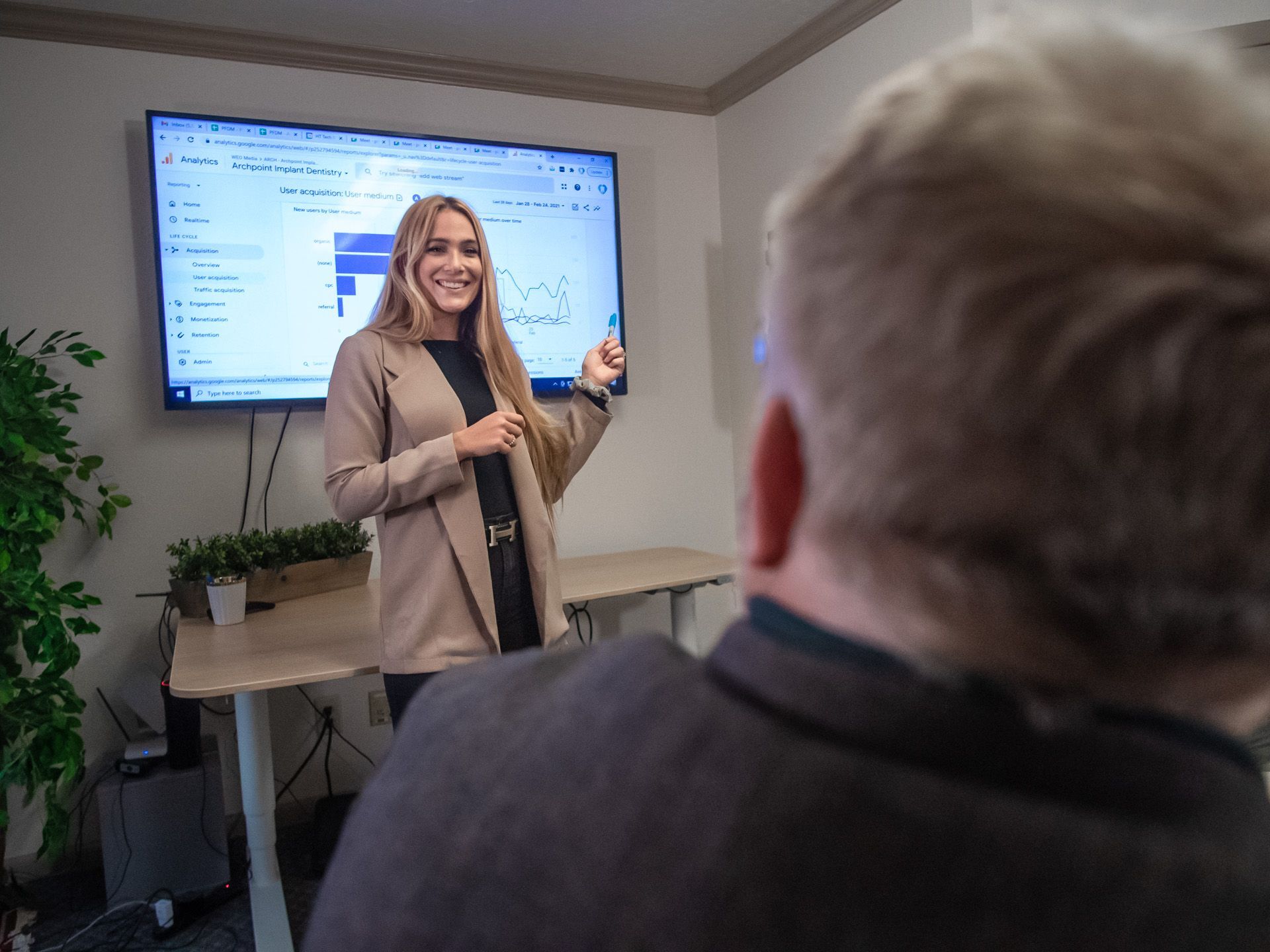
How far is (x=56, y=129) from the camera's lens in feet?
8.14

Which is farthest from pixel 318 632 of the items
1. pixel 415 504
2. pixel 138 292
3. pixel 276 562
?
pixel 138 292

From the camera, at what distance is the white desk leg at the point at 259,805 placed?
6.67 ft

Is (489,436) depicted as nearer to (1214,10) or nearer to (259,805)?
(259,805)

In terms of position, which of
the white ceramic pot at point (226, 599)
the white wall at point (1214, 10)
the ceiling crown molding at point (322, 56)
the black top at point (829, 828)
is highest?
the ceiling crown molding at point (322, 56)

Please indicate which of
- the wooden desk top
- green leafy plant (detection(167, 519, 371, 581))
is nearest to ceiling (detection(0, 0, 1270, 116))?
green leafy plant (detection(167, 519, 371, 581))

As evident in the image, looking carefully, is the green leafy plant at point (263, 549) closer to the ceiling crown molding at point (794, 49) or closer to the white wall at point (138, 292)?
the white wall at point (138, 292)

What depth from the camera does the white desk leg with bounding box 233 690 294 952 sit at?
2.03 meters

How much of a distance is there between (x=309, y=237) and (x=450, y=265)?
1030 millimetres

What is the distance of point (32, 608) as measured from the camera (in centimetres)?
193

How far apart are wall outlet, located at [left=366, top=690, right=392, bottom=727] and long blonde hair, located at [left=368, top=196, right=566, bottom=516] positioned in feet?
4.43

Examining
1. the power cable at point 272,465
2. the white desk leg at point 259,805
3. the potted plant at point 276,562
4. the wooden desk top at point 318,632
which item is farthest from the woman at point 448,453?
the power cable at point 272,465

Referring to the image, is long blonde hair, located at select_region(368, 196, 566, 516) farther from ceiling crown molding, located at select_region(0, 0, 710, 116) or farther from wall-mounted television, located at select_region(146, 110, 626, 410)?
ceiling crown molding, located at select_region(0, 0, 710, 116)

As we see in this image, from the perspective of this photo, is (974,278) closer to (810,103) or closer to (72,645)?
(72,645)

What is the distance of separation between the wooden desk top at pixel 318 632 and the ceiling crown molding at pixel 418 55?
167cm
